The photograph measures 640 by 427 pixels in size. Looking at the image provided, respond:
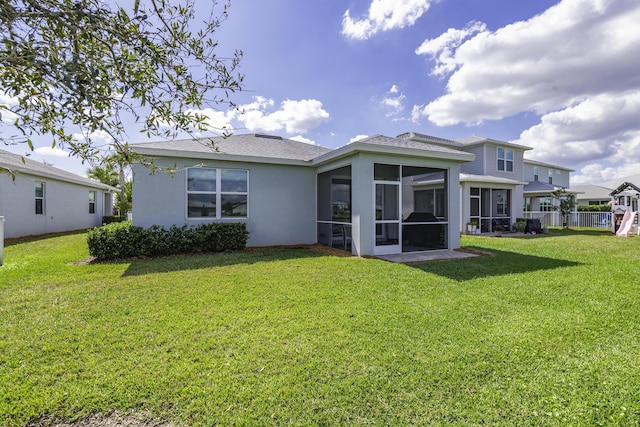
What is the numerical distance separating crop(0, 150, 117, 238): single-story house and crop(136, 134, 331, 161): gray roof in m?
5.07

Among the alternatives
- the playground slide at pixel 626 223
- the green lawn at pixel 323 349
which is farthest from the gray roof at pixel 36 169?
the playground slide at pixel 626 223

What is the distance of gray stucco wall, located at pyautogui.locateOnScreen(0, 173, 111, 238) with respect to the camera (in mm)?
12508

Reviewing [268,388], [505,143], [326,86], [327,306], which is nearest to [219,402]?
[268,388]

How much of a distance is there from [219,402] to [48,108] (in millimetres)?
2932

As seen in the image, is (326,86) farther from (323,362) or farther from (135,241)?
(323,362)

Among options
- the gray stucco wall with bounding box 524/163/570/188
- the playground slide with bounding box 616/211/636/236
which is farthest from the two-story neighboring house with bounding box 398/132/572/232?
the playground slide with bounding box 616/211/636/236

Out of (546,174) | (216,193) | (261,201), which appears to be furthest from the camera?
(546,174)

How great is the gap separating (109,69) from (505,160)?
908 inches

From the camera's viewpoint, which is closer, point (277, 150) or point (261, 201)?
point (261, 201)

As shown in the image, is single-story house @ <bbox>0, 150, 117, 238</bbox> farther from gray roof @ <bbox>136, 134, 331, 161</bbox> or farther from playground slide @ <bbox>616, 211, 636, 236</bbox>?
playground slide @ <bbox>616, 211, 636, 236</bbox>

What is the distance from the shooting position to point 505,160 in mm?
20156

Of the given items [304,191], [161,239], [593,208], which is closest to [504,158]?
[593,208]

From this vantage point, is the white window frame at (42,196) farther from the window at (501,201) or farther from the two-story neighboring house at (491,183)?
the window at (501,201)

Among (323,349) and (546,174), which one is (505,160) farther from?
(323,349)
